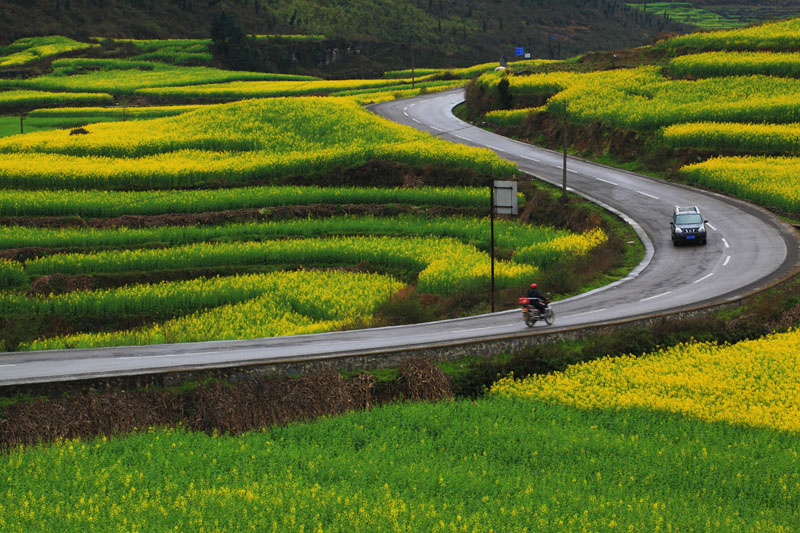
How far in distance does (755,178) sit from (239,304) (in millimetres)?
31035

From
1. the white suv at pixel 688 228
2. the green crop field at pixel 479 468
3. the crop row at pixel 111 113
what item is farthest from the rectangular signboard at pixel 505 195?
the crop row at pixel 111 113

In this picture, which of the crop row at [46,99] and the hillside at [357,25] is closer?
the crop row at [46,99]

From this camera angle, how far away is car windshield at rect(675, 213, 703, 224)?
4053 centimetres

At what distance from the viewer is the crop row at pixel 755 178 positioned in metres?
45.3

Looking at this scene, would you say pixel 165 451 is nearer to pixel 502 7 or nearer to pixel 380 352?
pixel 380 352

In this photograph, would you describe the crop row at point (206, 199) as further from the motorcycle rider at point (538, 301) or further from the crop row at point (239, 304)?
the motorcycle rider at point (538, 301)

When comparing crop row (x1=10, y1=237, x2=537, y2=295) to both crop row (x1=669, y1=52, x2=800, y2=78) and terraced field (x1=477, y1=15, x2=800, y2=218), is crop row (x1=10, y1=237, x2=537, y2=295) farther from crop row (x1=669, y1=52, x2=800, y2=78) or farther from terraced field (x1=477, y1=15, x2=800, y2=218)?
crop row (x1=669, y1=52, x2=800, y2=78)

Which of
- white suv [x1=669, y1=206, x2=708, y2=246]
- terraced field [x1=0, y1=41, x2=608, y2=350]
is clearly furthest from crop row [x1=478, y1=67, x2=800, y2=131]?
white suv [x1=669, y1=206, x2=708, y2=246]

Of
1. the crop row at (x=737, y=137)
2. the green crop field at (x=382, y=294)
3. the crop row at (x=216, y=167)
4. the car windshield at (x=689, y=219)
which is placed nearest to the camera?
the green crop field at (x=382, y=294)

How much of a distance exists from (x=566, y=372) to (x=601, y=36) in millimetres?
178625

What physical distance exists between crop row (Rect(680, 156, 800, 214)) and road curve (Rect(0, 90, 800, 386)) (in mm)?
1126

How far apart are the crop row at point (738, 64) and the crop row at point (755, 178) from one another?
20.4m

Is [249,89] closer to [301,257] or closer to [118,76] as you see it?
[118,76]

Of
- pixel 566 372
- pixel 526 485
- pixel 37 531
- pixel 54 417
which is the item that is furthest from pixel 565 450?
pixel 54 417
